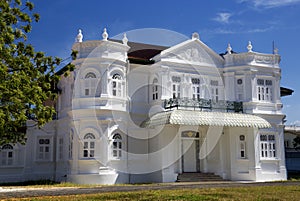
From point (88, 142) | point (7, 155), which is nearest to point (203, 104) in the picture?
point (88, 142)

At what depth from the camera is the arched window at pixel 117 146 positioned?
76.1 feet

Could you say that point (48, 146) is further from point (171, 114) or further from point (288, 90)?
point (288, 90)

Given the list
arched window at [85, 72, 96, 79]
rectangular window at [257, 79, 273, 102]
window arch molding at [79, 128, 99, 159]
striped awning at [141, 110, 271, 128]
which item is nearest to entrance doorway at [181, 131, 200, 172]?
striped awning at [141, 110, 271, 128]

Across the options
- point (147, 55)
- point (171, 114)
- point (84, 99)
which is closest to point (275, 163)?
point (171, 114)

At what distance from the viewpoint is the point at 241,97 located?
A: 86.0ft

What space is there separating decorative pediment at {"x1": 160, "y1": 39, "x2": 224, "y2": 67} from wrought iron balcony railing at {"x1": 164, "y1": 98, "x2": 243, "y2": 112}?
2.75 meters

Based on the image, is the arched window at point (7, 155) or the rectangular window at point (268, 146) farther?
the rectangular window at point (268, 146)

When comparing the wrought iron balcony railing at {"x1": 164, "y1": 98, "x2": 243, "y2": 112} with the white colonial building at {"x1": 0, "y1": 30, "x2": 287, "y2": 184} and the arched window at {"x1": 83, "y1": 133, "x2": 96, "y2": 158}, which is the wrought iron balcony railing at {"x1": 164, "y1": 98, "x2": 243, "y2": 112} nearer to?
the white colonial building at {"x1": 0, "y1": 30, "x2": 287, "y2": 184}

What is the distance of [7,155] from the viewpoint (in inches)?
1006

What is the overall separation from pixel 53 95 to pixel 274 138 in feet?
55.6

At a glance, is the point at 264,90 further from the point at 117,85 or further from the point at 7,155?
the point at 7,155

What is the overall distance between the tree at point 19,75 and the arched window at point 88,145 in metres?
8.30

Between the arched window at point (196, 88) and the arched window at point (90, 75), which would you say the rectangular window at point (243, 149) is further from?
the arched window at point (90, 75)

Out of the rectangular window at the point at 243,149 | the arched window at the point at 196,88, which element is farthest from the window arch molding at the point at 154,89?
the rectangular window at the point at 243,149
